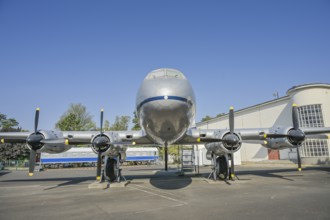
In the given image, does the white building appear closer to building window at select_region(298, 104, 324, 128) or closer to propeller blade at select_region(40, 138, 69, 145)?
building window at select_region(298, 104, 324, 128)

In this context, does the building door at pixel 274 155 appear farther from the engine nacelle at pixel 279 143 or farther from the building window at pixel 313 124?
the engine nacelle at pixel 279 143

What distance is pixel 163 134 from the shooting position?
988 cm

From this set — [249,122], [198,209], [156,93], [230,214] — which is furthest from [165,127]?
[249,122]

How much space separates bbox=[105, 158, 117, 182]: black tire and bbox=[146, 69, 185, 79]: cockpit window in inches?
289

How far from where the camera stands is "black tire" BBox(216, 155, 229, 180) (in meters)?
15.0

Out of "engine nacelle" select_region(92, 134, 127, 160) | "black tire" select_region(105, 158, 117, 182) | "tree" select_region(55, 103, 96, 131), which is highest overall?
"tree" select_region(55, 103, 96, 131)

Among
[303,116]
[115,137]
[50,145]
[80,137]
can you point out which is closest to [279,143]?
[115,137]

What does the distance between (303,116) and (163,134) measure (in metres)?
29.2

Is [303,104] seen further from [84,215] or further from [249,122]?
[84,215]

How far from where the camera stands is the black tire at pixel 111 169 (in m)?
14.7

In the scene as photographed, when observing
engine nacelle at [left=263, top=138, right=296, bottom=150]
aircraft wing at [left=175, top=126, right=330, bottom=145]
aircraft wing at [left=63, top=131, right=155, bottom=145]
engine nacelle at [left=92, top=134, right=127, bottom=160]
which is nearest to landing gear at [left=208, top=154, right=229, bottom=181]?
aircraft wing at [left=175, top=126, right=330, bottom=145]

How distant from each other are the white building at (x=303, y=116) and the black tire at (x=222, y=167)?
22.0 metres

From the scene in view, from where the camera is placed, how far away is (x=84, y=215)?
22.1 ft

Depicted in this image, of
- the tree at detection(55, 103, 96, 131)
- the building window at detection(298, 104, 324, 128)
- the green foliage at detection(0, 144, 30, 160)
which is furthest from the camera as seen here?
the tree at detection(55, 103, 96, 131)
